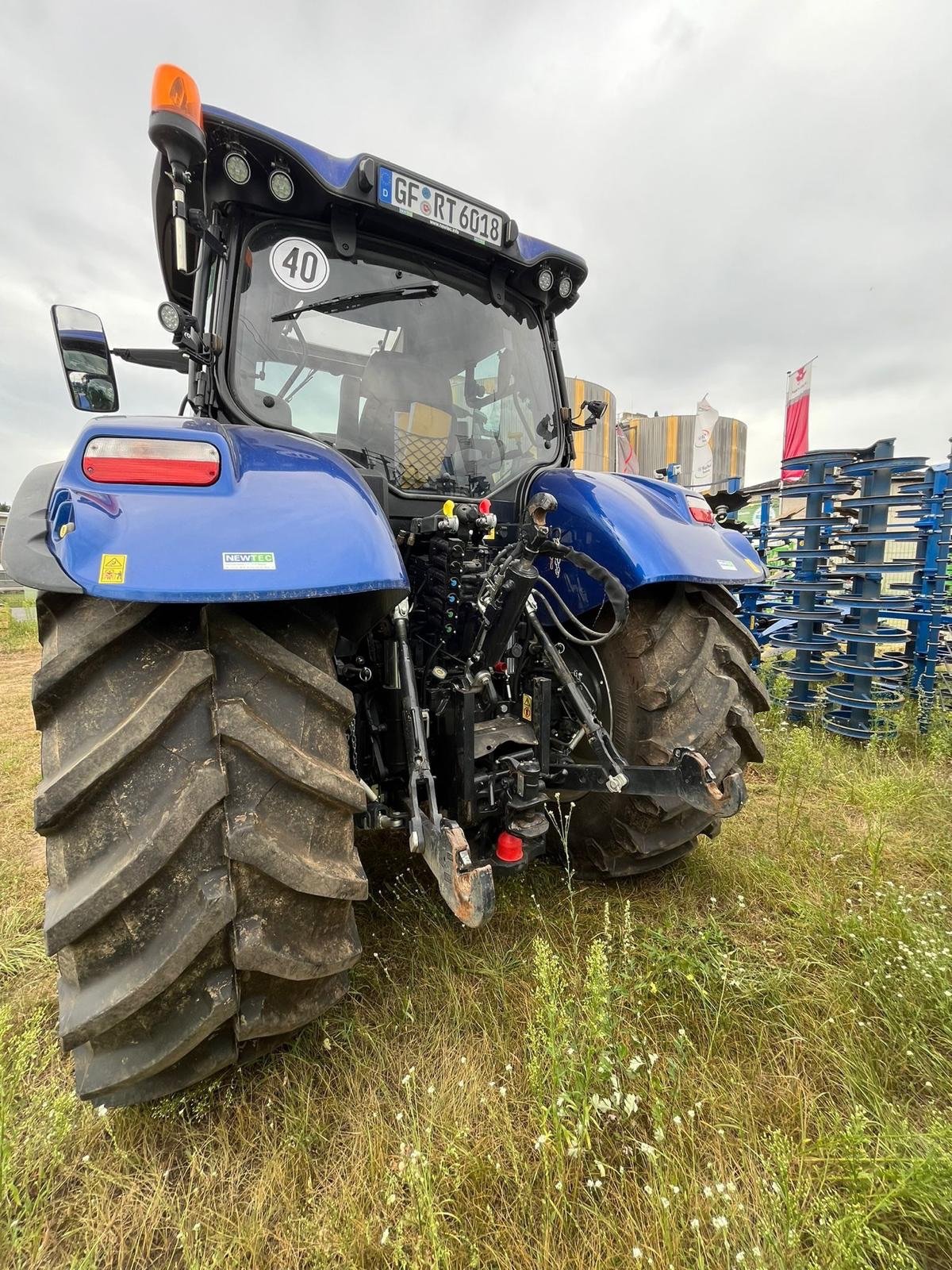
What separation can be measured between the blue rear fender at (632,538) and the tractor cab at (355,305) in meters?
0.35

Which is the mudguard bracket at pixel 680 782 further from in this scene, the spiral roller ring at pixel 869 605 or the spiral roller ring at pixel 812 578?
the spiral roller ring at pixel 812 578

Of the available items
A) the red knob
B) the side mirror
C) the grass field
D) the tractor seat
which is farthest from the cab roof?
the grass field

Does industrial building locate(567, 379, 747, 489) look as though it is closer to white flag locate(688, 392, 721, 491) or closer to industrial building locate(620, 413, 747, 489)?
industrial building locate(620, 413, 747, 489)

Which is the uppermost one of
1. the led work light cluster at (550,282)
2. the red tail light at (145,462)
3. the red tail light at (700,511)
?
the led work light cluster at (550,282)

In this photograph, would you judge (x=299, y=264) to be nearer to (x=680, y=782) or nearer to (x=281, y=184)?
(x=281, y=184)

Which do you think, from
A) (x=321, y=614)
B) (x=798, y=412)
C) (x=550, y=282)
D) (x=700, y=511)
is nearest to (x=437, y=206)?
(x=550, y=282)

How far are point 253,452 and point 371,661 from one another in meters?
0.73

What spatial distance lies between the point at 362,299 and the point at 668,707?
168 centimetres

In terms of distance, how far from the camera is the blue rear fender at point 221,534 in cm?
109

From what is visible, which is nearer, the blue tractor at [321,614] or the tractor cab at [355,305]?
the blue tractor at [321,614]

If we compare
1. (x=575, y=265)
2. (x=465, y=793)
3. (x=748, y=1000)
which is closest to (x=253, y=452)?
(x=465, y=793)

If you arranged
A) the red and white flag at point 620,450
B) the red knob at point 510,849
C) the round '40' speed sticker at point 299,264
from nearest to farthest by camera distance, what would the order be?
the red knob at point 510,849, the round '40' speed sticker at point 299,264, the red and white flag at point 620,450

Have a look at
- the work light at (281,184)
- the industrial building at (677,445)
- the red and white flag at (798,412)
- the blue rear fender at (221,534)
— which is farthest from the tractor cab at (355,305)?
the industrial building at (677,445)

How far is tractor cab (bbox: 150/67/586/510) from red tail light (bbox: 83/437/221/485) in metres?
0.71
